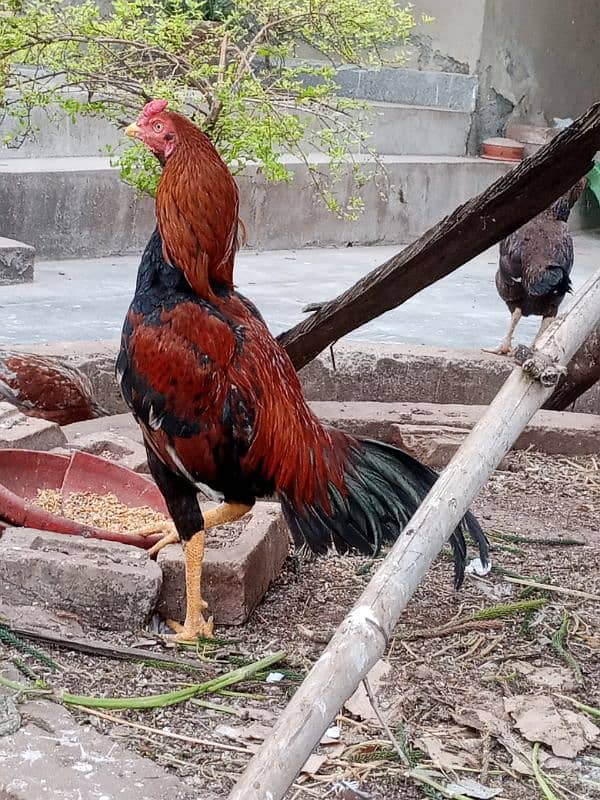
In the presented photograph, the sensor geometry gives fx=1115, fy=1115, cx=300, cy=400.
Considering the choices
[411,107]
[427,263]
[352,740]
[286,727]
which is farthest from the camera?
[411,107]

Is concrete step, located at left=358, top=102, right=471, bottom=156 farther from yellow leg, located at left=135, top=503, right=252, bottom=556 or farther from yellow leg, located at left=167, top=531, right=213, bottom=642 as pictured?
yellow leg, located at left=167, top=531, right=213, bottom=642

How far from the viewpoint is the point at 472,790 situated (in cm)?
254

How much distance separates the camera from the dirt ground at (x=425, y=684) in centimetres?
260

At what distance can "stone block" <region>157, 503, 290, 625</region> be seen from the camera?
3398mm

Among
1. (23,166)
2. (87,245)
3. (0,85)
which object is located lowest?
(87,245)

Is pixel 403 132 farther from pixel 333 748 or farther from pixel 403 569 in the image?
pixel 403 569

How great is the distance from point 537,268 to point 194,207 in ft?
11.8

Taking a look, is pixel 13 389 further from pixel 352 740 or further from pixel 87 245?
pixel 87 245

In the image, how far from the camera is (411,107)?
1341 cm

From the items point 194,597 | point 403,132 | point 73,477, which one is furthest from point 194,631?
point 403,132

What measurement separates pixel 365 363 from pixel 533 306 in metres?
1.40

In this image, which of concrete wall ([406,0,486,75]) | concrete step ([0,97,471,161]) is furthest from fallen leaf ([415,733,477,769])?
concrete wall ([406,0,486,75])

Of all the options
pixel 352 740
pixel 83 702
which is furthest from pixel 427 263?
pixel 83 702

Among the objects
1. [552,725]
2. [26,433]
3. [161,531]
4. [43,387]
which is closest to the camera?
[552,725]
